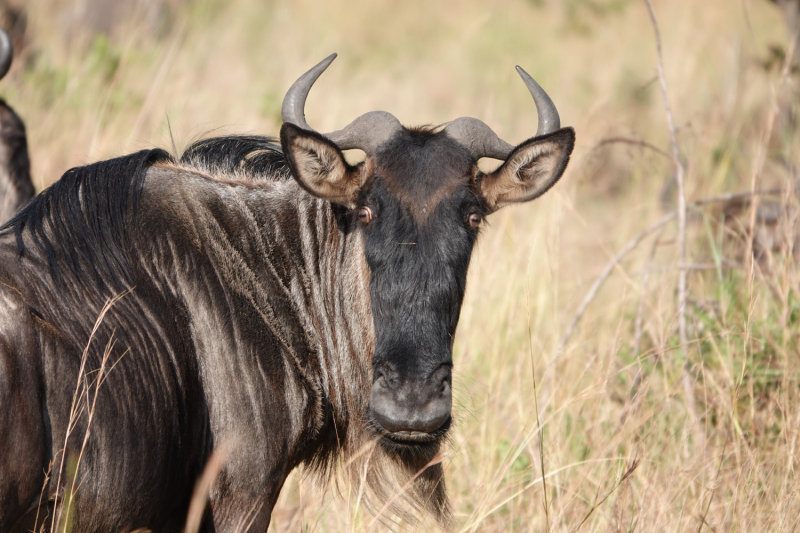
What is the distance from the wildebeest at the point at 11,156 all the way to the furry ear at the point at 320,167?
2.96m

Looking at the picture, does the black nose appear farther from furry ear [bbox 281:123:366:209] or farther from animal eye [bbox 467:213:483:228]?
furry ear [bbox 281:123:366:209]

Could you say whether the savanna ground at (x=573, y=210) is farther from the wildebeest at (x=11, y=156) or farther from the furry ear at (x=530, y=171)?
the wildebeest at (x=11, y=156)

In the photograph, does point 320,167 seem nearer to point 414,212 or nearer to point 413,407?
point 414,212

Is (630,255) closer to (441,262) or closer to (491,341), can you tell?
(491,341)

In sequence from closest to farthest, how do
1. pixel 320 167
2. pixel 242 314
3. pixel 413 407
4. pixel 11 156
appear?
1. pixel 413 407
2. pixel 242 314
3. pixel 320 167
4. pixel 11 156

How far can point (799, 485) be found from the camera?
3209 millimetres

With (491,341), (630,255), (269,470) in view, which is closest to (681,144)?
(630,255)

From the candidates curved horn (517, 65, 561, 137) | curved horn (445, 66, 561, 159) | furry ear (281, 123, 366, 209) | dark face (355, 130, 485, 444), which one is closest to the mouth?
dark face (355, 130, 485, 444)

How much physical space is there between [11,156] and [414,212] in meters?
3.63

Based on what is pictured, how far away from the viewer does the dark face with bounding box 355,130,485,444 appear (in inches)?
105

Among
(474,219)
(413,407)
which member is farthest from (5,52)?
(413,407)

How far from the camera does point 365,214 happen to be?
9.90 feet

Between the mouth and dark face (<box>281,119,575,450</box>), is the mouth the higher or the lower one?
the lower one

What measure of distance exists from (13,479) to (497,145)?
7.78 feet
